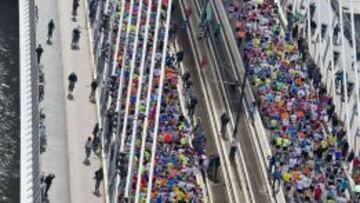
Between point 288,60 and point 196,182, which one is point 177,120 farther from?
point 288,60

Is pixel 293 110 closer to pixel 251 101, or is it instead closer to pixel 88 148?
pixel 251 101

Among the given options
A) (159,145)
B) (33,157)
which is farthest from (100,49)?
(33,157)

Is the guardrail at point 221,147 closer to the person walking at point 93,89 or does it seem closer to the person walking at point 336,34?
the person walking at point 93,89

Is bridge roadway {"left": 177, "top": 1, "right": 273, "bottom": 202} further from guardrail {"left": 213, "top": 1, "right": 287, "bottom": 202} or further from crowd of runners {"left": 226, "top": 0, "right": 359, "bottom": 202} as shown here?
crowd of runners {"left": 226, "top": 0, "right": 359, "bottom": 202}

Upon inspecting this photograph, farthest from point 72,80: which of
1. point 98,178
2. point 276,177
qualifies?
point 276,177

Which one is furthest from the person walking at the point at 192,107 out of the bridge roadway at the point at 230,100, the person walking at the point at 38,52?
the person walking at the point at 38,52

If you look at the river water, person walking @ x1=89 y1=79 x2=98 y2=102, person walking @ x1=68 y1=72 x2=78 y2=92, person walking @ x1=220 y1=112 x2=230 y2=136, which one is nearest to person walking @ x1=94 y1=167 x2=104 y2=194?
the river water
